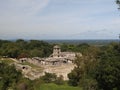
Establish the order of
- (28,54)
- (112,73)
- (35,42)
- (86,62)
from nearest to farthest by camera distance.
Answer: (112,73) < (86,62) < (28,54) < (35,42)

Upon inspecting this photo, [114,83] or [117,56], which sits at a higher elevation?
[117,56]

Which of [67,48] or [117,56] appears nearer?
[117,56]

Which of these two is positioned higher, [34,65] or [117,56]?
[117,56]

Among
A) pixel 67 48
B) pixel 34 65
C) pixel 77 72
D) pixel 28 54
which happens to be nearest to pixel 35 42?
pixel 67 48

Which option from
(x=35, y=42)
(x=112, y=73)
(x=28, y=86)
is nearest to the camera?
(x=28, y=86)

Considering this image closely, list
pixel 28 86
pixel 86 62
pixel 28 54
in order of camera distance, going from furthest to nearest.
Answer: pixel 28 54 < pixel 86 62 < pixel 28 86

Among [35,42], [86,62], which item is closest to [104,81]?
[86,62]

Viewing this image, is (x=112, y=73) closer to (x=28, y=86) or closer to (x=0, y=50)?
(x=28, y=86)

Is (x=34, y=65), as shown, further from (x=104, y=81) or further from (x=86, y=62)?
(x=104, y=81)

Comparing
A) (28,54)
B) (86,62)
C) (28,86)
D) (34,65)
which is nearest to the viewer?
(28,86)
